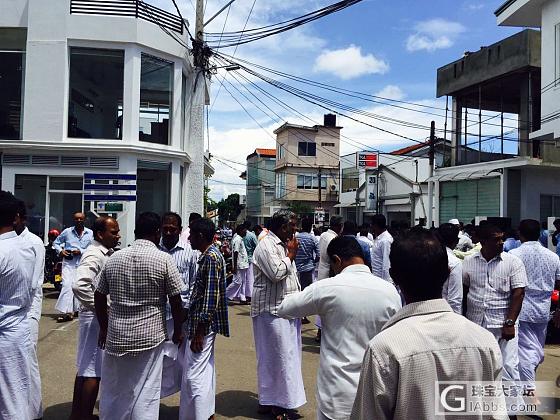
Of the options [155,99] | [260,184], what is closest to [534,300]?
[155,99]

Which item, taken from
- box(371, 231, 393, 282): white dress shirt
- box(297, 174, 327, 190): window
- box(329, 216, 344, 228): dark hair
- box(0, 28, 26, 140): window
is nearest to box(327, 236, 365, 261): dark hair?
box(371, 231, 393, 282): white dress shirt

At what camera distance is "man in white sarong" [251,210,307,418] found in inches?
186

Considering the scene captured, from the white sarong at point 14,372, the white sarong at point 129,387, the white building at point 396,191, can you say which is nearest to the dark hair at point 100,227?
the white sarong at point 14,372

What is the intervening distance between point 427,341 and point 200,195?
53.0 feet

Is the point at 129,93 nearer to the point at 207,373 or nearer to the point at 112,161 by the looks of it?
the point at 112,161

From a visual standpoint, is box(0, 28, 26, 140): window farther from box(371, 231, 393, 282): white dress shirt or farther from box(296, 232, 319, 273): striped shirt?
box(371, 231, 393, 282): white dress shirt

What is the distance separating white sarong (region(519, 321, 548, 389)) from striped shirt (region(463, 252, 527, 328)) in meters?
0.89

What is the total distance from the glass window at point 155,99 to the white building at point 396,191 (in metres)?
14.0

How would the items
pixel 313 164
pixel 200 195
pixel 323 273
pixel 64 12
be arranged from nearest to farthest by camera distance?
pixel 323 273 < pixel 64 12 < pixel 200 195 < pixel 313 164

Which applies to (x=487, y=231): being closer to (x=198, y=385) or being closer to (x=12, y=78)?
(x=198, y=385)

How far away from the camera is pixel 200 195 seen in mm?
17531

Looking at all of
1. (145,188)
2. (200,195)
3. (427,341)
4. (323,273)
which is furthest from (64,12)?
(427,341)

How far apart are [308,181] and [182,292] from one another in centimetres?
4130

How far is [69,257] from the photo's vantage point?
888cm
